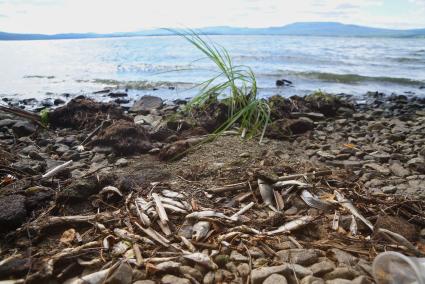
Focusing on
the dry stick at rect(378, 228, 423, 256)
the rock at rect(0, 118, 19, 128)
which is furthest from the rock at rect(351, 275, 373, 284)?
the rock at rect(0, 118, 19, 128)

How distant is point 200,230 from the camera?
2.12 metres

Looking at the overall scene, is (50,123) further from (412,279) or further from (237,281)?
(412,279)

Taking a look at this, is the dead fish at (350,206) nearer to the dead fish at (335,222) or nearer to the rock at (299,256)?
the dead fish at (335,222)

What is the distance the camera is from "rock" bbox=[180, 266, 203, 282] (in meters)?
1.77

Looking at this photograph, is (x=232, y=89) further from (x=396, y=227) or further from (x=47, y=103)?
(x=47, y=103)

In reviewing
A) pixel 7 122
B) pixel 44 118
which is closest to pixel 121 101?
pixel 44 118

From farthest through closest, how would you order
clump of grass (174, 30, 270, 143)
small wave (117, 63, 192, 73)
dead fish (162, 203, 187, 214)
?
small wave (117, 63, 192, 73) < clump of grass (174, 30, 270, 143) < dead fish (162, 203, 187, 214)

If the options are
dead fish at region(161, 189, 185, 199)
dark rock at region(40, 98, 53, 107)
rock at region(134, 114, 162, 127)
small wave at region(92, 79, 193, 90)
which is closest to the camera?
dead fish at region(161, 189, 185, 199)

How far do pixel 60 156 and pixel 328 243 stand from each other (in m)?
3.33

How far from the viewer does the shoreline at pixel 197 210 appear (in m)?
1.83

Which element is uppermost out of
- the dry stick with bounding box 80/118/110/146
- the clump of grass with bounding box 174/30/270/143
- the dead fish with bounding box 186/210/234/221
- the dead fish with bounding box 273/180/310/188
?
the clump of grass with bounding box 174/30/270/143

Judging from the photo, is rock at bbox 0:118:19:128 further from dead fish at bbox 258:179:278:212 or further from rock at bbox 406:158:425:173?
rock at bbox 406:158:425:173

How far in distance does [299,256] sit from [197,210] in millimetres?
740

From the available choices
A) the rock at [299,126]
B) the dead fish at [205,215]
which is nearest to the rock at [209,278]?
the dead fish at [205,215]
